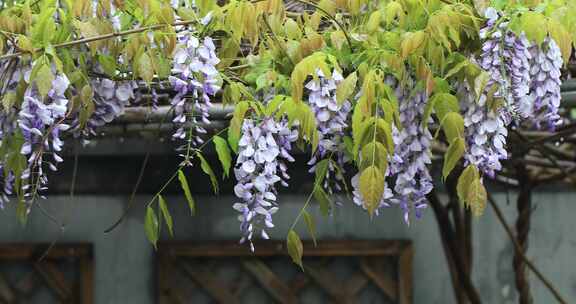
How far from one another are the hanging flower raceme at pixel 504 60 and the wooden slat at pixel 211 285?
2.85 metres

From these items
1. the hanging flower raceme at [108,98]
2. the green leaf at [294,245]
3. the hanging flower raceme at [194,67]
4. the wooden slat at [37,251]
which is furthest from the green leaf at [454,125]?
the wooden slat at [37,251]

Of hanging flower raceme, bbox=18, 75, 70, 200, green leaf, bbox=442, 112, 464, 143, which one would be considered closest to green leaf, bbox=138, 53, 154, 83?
hanging flower raceme, bbox=18, 75, 70, 200

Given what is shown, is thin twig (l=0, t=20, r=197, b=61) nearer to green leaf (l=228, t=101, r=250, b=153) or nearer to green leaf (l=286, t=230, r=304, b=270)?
green leaf (l=228, t=101, r=250, b=153)

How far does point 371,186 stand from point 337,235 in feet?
9.88

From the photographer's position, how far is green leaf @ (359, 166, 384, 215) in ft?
6.35

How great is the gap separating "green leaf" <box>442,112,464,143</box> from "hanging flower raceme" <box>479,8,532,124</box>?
13cm

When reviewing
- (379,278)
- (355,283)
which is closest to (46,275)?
(355,283)

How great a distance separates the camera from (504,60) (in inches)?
84.3

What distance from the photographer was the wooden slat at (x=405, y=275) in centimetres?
485

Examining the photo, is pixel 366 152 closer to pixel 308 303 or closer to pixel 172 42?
pixel 172 42

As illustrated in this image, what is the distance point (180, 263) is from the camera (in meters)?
4.84

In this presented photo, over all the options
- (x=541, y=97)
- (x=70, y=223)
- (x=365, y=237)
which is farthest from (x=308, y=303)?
(x=541, y=97)

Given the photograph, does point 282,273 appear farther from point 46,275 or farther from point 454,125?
point 454,125

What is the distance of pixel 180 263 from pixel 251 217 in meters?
2.77
